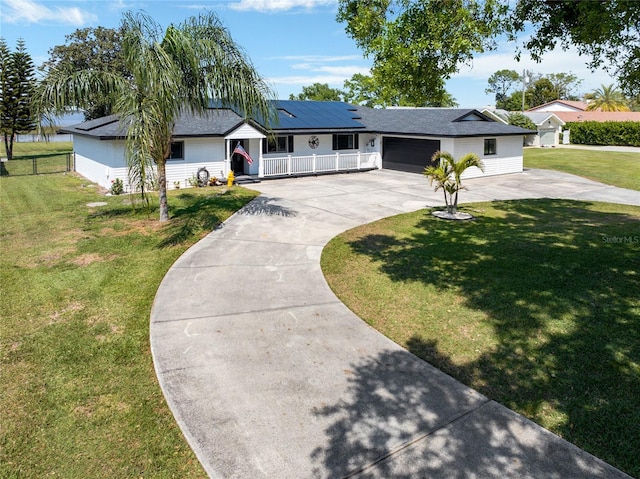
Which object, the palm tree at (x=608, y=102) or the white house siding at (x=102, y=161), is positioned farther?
Answer: the palm tree at (x=608, y=102)

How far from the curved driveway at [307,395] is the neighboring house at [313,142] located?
13.4 m

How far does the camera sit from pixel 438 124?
27.4 metres

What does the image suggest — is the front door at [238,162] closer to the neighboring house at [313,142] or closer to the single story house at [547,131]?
the neighboring house at [313,142]

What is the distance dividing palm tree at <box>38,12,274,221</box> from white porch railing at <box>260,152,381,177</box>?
10986mm

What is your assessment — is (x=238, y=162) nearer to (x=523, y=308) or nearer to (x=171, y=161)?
(x=171, y=161)

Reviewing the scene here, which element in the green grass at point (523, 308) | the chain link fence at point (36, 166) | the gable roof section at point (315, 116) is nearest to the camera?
the green grass at point (523, 308)

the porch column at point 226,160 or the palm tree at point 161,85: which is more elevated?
the palm tree at point 161,85

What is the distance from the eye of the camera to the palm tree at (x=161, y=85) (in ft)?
39.1

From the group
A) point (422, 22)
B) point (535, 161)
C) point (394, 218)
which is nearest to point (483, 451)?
point (422, 22)

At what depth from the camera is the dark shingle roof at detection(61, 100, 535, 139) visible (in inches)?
922

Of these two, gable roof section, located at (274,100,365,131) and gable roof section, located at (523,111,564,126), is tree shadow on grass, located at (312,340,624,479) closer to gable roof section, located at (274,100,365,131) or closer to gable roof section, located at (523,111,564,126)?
gable roof section, located at (274,100,365,131)

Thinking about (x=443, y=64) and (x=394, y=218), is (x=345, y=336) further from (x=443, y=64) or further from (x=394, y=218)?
(x=394, y=218)

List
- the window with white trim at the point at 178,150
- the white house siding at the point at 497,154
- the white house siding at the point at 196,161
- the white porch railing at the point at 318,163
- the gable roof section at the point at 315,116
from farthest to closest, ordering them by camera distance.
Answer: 1. the gable roof section at the point at 315,116
2. the white house siding at the point at 497,154
3. the white porch railing at the point at 318,163
4. the window with white trim at the point at 178,150
5. the white house siding at the point at 196,161

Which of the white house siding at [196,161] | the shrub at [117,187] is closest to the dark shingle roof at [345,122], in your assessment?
the white house siding at [196,161]
